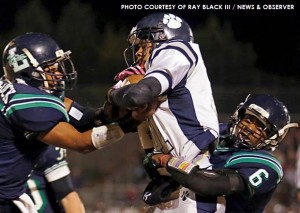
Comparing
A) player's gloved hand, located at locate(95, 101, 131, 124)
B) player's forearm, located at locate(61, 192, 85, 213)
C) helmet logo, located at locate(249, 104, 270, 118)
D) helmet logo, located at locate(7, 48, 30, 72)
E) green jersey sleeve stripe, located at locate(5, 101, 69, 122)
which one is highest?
helmet logo, located at locate(7, 48, 30, 72)

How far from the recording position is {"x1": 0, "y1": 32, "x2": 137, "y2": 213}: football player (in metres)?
2.38

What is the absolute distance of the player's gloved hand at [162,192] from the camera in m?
2.31

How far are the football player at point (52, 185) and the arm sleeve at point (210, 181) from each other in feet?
3.54

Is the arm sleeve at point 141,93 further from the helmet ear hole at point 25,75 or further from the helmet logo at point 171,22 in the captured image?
the helmet ear hole at point 25,75

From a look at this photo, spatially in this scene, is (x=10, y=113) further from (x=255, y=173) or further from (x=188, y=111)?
(x=255, y=173)

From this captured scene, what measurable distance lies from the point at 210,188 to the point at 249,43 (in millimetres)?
1781

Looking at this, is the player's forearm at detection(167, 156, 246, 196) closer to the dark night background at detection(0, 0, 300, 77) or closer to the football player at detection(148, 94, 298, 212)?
the football player at detection(148, 94, 298, 212)

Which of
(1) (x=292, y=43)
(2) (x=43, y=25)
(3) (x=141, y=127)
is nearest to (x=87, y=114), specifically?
(3) (x=141, y=127)

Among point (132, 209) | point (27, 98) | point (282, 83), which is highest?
point (27, 98)

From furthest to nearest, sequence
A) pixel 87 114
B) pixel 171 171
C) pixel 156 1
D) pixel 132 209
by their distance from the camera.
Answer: pixel 132 209 → pixel 156 1 → pixel 87 114 → pixel 171 171

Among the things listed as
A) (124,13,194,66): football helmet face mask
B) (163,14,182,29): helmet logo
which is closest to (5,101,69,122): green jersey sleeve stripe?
(124,13,194,66): football helmet face mask

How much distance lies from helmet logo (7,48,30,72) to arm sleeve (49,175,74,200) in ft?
2.75

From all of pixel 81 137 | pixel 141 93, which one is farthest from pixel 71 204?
pixel 141 93

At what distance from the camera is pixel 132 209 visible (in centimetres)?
425
